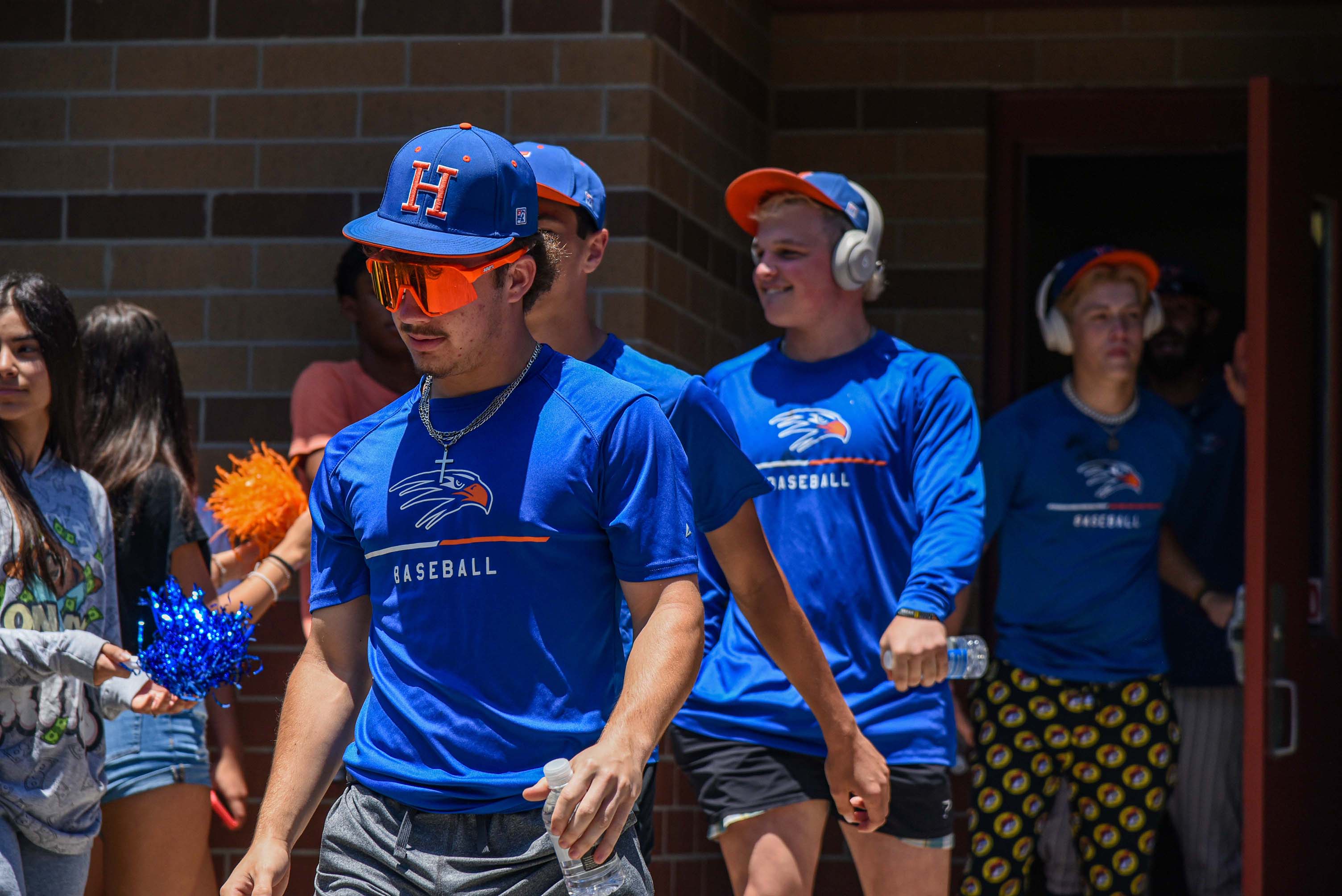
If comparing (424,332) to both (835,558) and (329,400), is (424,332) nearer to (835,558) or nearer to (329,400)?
(835,558)

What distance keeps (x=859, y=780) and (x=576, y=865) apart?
1366 mm

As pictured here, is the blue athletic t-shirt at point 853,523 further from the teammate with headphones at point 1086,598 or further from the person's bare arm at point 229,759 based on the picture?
the person's bare arm at point 229,759

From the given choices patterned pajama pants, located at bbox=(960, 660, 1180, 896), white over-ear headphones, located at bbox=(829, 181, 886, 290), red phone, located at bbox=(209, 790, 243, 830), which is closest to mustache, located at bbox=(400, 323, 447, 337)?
white over-ear headphones, located at bbox=(829, 181, 886, 290)

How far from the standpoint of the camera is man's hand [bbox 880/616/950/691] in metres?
4.20

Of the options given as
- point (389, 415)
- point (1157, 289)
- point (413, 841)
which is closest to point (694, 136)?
point (1157, 289)

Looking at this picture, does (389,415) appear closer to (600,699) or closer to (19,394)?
(600,699)

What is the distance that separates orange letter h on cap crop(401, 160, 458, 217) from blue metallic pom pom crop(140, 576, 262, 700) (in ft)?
4.44

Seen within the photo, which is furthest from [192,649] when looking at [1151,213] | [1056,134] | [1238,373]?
[1151,213]

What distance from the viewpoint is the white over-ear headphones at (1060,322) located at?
6.27 m

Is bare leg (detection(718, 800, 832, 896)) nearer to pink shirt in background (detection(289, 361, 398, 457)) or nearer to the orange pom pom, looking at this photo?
the orange pom pom

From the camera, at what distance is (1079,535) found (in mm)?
6016

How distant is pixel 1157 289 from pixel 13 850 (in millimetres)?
4831

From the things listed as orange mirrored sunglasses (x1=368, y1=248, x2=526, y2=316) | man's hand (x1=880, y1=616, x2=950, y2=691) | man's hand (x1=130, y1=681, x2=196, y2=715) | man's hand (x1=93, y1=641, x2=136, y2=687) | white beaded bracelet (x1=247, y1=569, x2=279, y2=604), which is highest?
orange mirrored sunglasses (x1=368, y1=248, x2=526, y2=316)

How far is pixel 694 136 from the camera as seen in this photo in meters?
6.45
